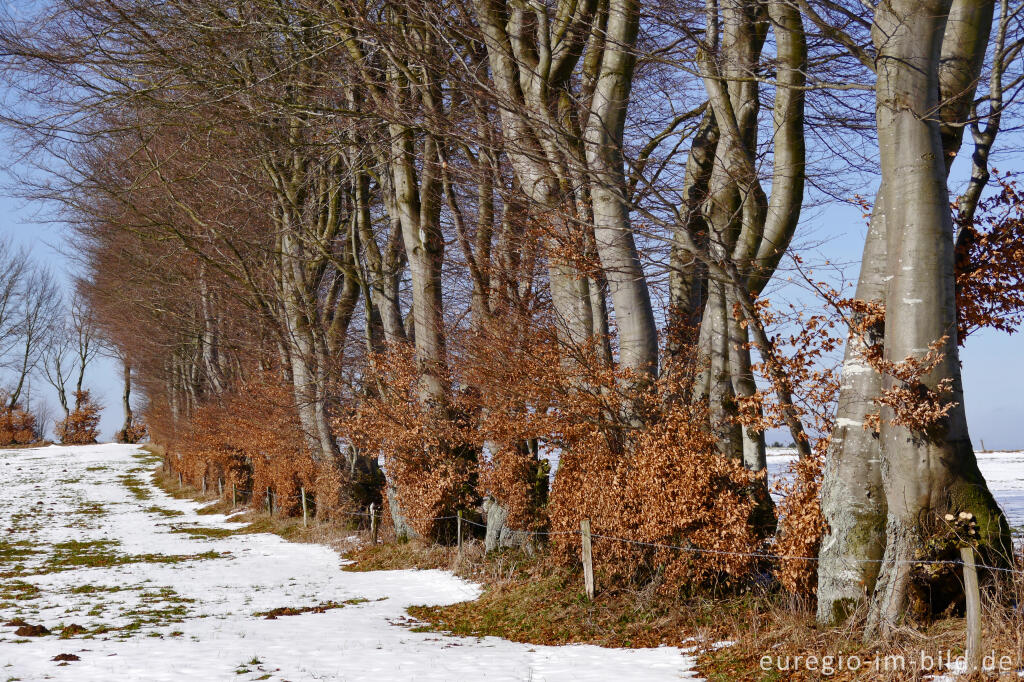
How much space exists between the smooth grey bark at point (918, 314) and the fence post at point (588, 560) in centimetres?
389

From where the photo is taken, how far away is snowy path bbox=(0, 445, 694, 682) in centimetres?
858

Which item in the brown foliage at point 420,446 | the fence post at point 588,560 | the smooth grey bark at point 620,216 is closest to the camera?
the smooth grey bark at point 620,216

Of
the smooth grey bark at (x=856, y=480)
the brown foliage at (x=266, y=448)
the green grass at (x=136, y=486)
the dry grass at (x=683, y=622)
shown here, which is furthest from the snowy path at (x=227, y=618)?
the green grass at (x=136, y=486)

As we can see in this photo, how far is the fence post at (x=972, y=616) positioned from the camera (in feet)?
20.8

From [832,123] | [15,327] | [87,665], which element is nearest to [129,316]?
[87,665]

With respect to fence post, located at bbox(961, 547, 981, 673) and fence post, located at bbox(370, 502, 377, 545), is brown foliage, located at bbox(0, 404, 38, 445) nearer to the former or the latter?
fence post, located at bbox(370, 502, 377, 545)

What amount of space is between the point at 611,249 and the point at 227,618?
7.19 metres

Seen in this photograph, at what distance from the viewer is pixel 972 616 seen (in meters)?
6.45

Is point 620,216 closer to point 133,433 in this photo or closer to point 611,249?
point 611,249

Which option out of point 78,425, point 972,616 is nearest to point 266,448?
point 972,616

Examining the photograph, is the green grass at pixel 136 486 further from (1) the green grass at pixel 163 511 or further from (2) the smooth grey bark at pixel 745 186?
(2) the smooth grey bark at pixel 745 186

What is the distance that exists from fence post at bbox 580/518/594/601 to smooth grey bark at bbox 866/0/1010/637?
12.8ft

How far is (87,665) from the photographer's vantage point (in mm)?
9039

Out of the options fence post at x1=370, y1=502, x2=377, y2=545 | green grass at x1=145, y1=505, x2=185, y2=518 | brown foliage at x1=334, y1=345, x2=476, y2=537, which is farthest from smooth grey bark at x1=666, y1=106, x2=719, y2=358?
green grass at x1=145, y1=505, x2=185, y2=518
